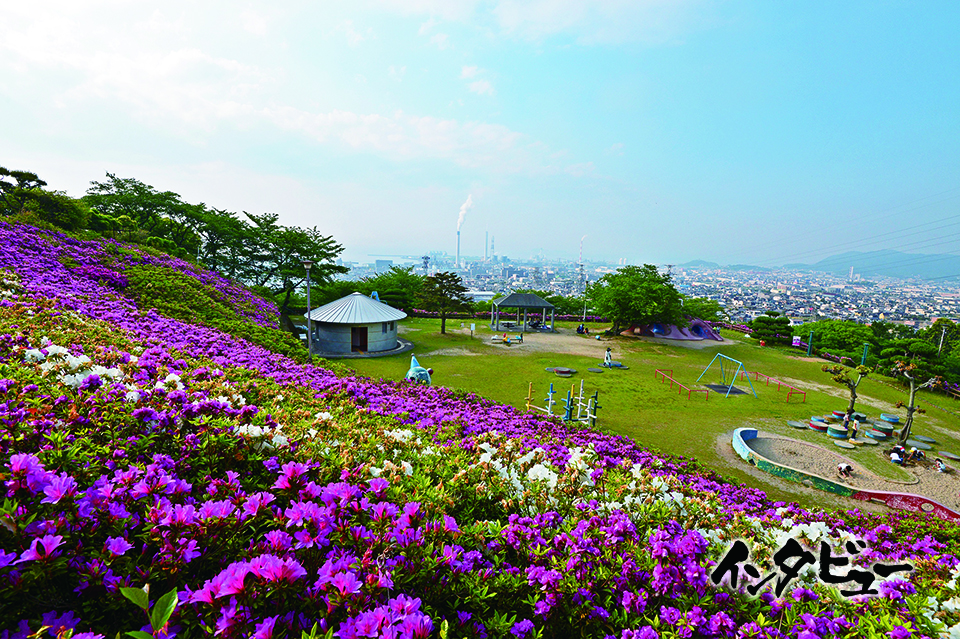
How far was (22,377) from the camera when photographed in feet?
7.47

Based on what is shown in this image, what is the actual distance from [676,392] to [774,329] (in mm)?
16649

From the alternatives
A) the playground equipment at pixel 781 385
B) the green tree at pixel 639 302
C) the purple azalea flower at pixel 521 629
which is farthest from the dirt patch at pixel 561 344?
the purple azalea flower at pixel 521 629

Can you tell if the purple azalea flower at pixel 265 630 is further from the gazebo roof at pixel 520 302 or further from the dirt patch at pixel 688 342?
the dirt patch at pixel 688 342

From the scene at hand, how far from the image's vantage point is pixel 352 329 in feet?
55.1

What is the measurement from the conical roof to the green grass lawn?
1.82m

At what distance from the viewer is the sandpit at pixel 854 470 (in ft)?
23.5

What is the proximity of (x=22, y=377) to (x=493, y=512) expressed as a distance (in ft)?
9.18

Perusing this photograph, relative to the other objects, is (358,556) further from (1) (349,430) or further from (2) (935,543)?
(2) (935,543)

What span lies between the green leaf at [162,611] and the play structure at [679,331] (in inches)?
1011

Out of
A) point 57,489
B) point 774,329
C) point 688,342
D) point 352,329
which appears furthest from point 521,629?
point 774,329

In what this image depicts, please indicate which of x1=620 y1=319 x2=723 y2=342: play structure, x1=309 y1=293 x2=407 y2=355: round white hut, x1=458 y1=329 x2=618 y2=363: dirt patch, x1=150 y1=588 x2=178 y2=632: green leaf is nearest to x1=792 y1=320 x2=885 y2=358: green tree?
x1=620 y1=319 x2=723 y2=342: play structure

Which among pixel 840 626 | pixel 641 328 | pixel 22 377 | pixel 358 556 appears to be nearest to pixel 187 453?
pixel 358 556

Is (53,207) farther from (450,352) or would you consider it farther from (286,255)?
(450,352)

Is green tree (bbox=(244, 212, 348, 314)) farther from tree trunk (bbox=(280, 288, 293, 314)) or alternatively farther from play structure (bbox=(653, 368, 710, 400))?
play structure (bbox=(653, 368, 710, 400))
